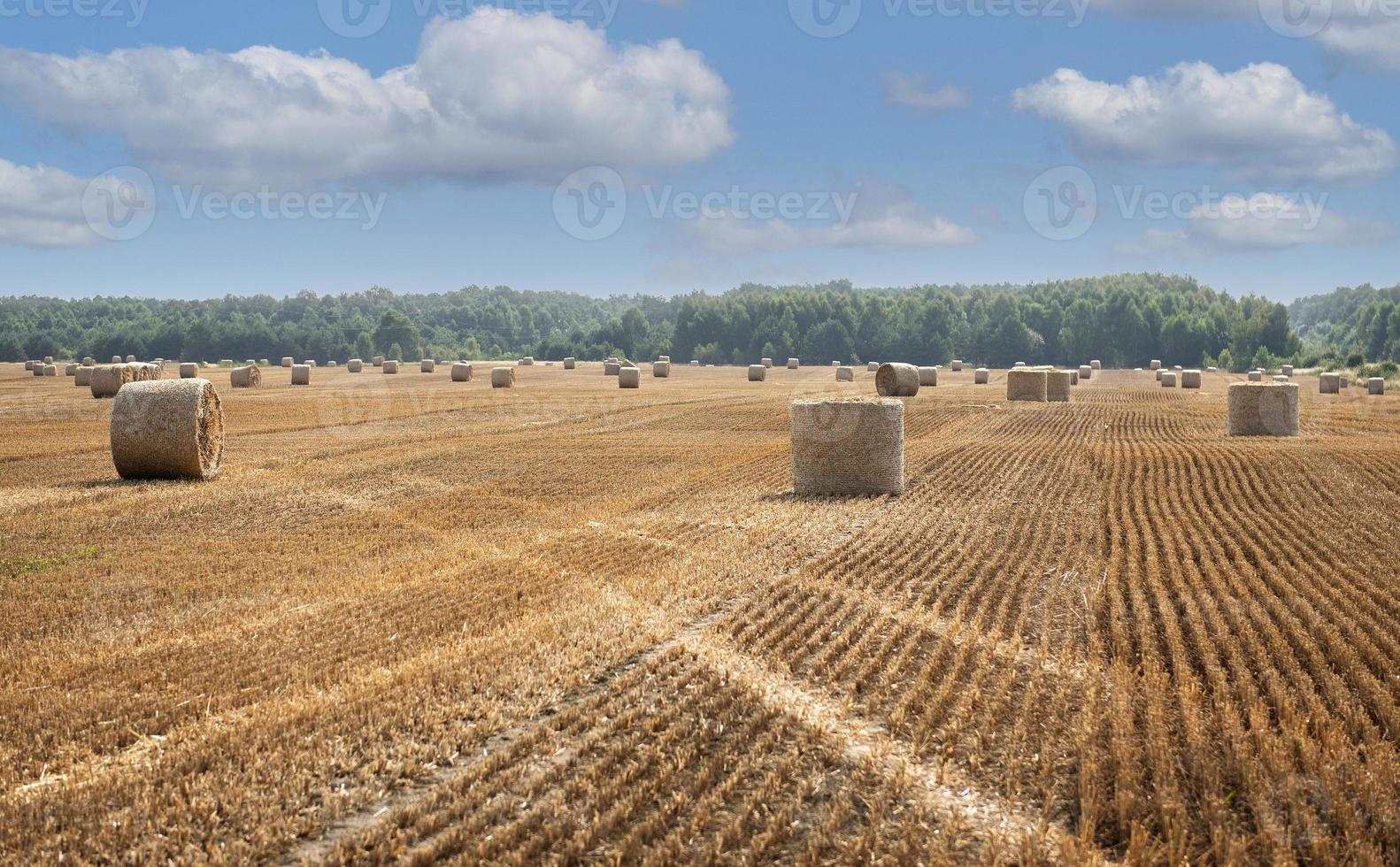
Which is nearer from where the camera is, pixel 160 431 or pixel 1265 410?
pixel 160 431

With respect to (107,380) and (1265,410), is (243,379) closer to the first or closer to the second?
(107,380)

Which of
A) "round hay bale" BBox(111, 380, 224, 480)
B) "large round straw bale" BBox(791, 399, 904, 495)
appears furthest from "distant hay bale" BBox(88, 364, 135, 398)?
"large round straw bale" BBox(791, 399, 904, 495)

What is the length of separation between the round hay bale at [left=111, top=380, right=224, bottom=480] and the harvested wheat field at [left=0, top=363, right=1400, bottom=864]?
0.56 metres

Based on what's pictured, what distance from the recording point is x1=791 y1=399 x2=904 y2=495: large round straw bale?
1852cm

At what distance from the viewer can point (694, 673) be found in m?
8.62

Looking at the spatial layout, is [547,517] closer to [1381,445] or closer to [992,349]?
[1381,445]

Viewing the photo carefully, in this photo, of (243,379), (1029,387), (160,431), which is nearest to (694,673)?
(160,431)

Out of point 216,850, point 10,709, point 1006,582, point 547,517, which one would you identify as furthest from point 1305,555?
point 10,709

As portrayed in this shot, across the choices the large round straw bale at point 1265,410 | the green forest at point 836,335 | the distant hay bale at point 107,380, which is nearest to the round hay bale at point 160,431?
the distant hay bale at point 107,380

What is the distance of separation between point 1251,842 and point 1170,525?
10.6m

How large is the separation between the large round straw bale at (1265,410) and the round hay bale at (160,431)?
25993mm

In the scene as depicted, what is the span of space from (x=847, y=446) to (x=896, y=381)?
26.6m

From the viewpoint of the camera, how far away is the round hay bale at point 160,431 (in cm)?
1850

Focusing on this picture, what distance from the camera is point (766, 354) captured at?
143 meters
